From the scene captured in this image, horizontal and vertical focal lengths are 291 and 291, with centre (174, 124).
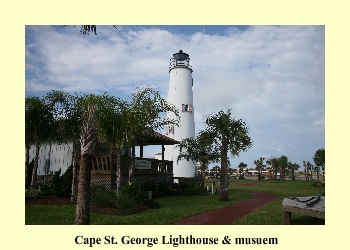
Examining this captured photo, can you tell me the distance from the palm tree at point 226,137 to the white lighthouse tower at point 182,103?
377 inches

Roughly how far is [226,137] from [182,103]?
1115 cm

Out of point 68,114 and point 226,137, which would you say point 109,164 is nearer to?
point 68,114

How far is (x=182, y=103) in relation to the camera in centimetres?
2752

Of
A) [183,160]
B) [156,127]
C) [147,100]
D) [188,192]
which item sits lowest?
[188,192]

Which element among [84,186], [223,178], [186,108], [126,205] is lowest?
[126,205]

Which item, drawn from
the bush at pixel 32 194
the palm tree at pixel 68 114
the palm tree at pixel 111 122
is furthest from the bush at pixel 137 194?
the bush at pixel 32 194

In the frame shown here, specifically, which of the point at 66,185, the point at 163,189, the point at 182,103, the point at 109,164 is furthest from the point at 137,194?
the point at 182,103

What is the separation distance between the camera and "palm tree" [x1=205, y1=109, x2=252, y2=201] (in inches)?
646

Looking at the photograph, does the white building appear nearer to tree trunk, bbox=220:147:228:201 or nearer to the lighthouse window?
tree trunk, bbox=220:147:228:201

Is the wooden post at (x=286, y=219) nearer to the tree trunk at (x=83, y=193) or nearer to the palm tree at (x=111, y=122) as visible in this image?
the tree trunk at (x=83, y=193)
